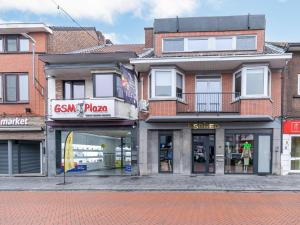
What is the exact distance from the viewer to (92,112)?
13.8 meters

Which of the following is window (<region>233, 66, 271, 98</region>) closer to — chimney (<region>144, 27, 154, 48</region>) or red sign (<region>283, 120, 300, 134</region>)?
red sign (<region>283, 120, 300, 134</region>)

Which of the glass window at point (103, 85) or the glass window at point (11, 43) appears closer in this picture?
the glass window at point (103, 85)

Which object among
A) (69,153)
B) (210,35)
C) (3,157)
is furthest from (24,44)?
(210,35)

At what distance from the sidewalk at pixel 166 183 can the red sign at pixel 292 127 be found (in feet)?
7.48

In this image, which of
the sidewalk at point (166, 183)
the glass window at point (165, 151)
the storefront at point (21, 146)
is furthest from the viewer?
the storefront at point (21, 146)

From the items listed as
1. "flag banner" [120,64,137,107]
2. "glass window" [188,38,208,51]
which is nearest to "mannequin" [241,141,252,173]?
"glass window" [188,38,208,51]

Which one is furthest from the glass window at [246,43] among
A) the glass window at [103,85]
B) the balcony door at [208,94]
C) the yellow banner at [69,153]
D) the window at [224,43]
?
the yellow banner at [69,153]

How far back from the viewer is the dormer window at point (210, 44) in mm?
14359

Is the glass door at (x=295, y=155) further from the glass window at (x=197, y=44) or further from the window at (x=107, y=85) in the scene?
the window at (x=107, y=85)

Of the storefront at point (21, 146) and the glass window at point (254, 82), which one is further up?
the glass window at point (254, 82)

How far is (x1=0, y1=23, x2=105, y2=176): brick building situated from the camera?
15.2 m

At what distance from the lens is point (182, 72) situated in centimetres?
1479

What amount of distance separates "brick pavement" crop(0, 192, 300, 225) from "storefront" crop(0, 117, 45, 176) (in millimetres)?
5029

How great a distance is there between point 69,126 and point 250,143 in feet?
32.2
